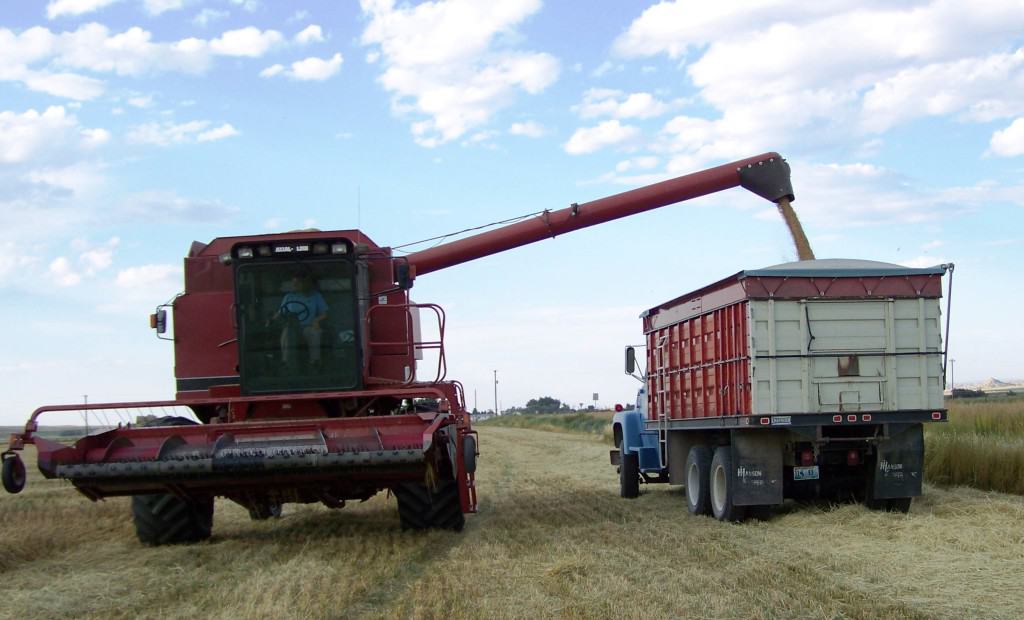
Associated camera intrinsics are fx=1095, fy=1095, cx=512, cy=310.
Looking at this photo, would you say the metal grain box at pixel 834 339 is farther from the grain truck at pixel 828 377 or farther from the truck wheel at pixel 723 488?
the truck wheel at pixel 723 488

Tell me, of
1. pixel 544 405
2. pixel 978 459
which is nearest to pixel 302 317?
pixel 978 459

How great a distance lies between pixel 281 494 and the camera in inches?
422

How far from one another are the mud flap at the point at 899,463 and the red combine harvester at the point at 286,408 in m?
4.40

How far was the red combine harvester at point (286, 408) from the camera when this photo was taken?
9.80 meters

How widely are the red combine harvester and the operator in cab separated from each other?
1 centimetres

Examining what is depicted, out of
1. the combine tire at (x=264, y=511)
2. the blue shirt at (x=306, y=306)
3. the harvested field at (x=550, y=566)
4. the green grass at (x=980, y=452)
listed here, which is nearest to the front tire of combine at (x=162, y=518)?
the harvested field at (x=550, y=566)

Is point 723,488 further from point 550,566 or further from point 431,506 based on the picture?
point 550,566

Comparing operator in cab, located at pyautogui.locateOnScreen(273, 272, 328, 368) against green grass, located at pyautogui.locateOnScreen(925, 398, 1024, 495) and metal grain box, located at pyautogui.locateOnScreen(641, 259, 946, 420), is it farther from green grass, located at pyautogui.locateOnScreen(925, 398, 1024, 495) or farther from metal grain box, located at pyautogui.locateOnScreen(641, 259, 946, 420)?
green grass, located at pyautogui.locateOnScreen(925, 398, 1024, 495)

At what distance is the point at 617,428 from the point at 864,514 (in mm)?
6566

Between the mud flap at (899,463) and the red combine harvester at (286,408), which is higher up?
the red combine harvester at (286,408)

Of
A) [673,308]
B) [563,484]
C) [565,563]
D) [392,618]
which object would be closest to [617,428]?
[563,484]

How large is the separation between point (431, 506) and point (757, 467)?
3.57 meters

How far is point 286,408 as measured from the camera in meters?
11.3

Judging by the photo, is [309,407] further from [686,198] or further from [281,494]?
[686,198]
